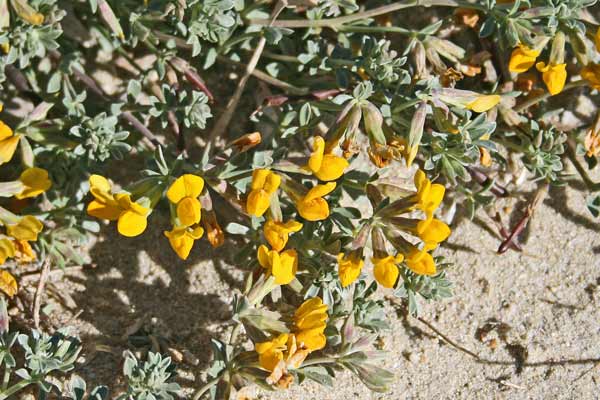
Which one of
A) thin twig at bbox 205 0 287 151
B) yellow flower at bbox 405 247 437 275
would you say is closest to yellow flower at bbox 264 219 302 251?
yellow flower at bbox 405 247 437 275

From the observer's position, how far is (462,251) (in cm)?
416

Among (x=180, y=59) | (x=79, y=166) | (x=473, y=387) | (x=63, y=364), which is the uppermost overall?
(x=180, y=59)

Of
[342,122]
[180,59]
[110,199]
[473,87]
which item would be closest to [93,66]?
[180,59]

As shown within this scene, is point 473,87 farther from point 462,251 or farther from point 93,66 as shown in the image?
point 93,66

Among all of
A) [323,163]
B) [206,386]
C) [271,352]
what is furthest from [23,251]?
[323,163]

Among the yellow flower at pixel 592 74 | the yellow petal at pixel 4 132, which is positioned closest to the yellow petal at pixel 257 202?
the yellow petal at pixel 4 132

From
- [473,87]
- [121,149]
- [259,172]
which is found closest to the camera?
[259,172]

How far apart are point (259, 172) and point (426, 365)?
113 cm

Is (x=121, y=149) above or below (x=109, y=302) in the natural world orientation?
above

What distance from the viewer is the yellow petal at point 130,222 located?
3.44 metres

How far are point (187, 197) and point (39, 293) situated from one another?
0.92m

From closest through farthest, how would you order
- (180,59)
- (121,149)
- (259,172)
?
(259,172), (121,149), (180,59)

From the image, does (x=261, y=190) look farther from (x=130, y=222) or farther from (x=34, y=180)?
(x=34, y=180)

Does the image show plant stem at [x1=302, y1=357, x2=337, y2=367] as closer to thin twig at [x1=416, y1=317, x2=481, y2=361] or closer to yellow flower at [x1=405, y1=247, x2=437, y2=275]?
yellow flower at [x1=405, y1=247, x2=437, y2=275]
